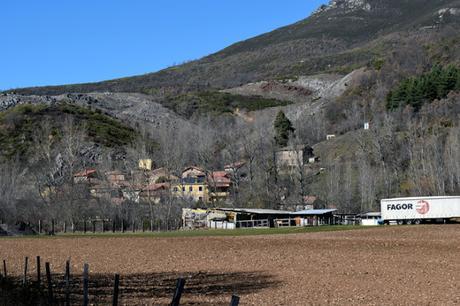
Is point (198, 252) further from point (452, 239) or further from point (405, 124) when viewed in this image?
point (405, 124)

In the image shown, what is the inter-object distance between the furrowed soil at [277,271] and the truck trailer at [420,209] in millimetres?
31976

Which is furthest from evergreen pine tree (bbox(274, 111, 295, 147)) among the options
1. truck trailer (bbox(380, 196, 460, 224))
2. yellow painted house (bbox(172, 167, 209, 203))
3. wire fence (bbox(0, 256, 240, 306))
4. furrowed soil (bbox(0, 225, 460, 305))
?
wire fence (bbox(0, 256, 240, 306))

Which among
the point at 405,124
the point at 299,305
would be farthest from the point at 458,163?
the point at 299,305

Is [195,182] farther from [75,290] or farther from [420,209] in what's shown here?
[75,290]

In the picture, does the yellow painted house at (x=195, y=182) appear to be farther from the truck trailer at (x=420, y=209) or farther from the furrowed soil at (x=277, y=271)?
the furrowed soil at (x=277, y=271)

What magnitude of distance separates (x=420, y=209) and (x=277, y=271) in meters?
55.1

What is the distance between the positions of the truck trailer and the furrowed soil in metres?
32.0

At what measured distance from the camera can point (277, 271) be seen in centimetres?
3091

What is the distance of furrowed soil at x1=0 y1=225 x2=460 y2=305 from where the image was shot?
2250 cm

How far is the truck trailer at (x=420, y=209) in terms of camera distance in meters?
80.6

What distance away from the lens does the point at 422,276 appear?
2777cm

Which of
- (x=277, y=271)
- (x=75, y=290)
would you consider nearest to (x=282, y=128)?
(x=277, y=271)

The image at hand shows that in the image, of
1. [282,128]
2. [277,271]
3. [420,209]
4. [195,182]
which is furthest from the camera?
[282,128]

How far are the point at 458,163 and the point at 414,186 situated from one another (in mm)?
7442
